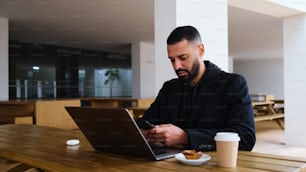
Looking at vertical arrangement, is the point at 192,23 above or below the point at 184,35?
above

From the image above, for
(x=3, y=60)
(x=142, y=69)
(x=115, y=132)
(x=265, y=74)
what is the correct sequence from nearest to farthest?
(x=115, y=132), (x=3, y=60), (x=142, y=69), (x=265, y=74)

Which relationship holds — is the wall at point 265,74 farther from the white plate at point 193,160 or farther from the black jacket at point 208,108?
the white plate at point 193,160

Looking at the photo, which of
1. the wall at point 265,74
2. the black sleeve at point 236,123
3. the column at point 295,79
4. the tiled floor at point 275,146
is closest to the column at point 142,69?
the tiled floor at point 275,146

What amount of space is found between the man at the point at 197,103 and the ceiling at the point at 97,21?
6.54 feet

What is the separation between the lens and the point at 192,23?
2.39 meters

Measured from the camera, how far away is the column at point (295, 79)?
4.78 m

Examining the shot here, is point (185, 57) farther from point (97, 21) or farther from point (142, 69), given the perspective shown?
point (142, 69)

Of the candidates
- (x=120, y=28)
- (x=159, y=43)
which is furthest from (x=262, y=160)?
(x=120, y=28)

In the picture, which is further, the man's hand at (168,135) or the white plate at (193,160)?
the man's hand at (168,135)

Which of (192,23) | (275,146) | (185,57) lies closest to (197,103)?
(185,57)

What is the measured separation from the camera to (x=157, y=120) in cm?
157

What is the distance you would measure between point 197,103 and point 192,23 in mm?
1167

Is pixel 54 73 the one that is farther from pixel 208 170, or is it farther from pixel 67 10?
pixel 208 170

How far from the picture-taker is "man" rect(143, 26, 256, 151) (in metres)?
1.14
